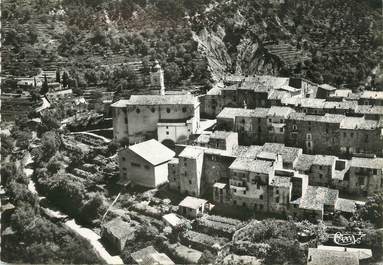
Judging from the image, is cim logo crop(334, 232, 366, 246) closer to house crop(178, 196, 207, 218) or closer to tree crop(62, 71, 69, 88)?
house crop(178, 196, 207, 218)

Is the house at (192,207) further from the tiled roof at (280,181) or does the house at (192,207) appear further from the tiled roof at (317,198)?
the tiled roof at (317,198)

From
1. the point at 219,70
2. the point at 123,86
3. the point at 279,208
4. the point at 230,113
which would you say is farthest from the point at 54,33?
the point at 279,208

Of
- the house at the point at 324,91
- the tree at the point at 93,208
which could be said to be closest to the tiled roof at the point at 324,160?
the house at the point at 324,91

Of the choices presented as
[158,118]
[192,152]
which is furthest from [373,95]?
[158,118]

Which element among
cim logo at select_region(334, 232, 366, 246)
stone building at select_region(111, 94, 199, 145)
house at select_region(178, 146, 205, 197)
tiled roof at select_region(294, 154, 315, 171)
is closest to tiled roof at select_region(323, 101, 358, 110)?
tiled roof at select_region(294, 154, 315, 171)

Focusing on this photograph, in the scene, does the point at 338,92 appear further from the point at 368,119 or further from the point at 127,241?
the point at 127,241

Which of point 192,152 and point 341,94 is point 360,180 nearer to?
point 192,152
